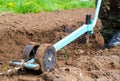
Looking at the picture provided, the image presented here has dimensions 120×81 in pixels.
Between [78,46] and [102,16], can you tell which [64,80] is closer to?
[78,46]

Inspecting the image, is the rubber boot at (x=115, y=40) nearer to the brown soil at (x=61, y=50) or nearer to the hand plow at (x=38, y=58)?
the brown soil at (x=61, y=50)

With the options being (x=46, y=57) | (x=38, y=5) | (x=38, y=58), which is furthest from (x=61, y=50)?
(x=38, y=5)

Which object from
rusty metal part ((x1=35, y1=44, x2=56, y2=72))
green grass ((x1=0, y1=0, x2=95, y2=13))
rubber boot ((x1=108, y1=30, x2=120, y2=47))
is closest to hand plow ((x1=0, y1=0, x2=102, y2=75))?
rusty metal part ((x1=35, y1=44, x2=56, y2=72))

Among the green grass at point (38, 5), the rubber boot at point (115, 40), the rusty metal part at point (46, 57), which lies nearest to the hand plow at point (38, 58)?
the rusty metal part at point (46, 57)

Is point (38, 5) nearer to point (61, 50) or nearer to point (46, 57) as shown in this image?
point (61, 50)

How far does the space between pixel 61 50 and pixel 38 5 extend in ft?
9.19

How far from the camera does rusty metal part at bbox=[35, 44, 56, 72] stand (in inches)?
147

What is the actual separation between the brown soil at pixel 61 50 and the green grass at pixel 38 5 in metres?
0.38

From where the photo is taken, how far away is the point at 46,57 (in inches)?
151

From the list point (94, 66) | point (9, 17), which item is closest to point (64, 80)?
point (94, 66)

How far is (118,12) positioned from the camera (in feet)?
17.4

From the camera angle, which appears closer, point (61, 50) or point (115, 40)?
point (61, 50)

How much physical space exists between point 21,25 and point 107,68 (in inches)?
80.7

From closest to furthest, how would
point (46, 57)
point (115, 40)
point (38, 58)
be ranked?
point (38, 58) < point (46, 57) < point (115, 40)
